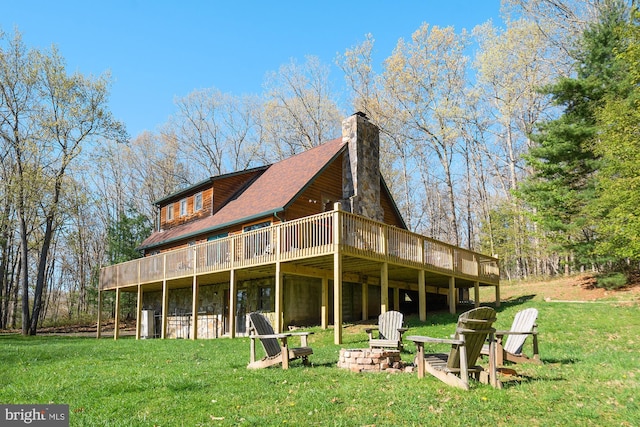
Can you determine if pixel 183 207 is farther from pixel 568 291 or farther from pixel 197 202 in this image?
pixel 568 291

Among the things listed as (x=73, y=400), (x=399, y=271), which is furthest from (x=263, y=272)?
(x=73, y=400)

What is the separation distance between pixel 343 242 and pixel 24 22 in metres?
20.8

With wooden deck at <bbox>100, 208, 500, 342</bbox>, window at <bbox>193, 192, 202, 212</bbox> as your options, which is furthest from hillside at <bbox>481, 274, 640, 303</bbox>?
window at <bbox>193, 192, 202, 212</bbox>

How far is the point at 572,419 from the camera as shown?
4.60 m

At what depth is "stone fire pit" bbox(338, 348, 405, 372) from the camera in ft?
23.5

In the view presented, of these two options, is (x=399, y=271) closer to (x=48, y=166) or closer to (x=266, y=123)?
(x=48, y=166)

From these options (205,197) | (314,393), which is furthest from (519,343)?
(205,197)

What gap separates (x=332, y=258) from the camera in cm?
1420

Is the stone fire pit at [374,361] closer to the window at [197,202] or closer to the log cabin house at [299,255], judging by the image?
the log cabin house at [299,255]

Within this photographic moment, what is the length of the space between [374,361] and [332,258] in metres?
7.08

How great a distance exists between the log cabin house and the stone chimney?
43 mm

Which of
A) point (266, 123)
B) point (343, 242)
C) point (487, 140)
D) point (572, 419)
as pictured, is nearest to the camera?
point (572, 419)

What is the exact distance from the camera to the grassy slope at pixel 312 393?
15.7ft

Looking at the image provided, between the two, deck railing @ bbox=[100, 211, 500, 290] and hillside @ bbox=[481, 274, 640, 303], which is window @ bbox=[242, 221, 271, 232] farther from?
hillside @ bbox=[481, 274, 640, 303]
